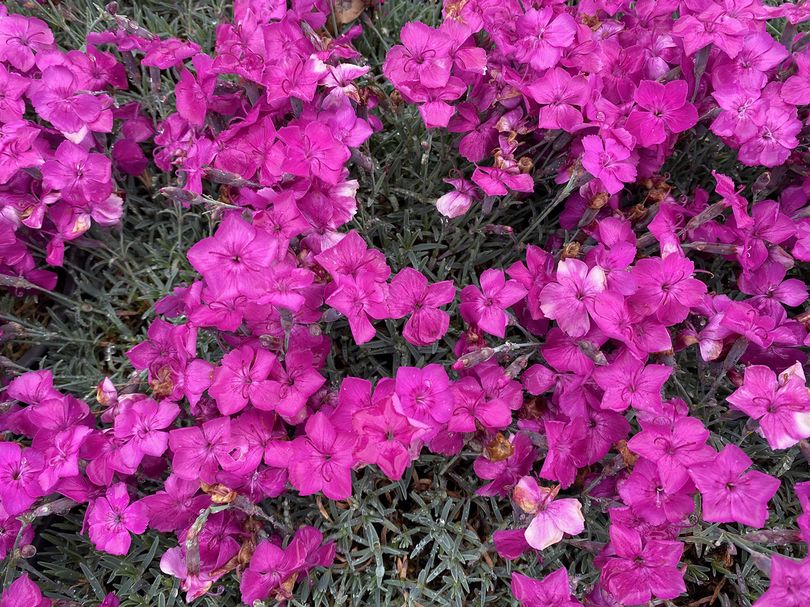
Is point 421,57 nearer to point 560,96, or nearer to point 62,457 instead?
point 560,96

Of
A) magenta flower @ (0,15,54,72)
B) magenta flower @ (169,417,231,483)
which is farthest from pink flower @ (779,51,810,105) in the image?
magenta flower @ (0,15,54,72)

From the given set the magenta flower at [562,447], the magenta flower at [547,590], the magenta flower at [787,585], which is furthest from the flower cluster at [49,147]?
the magenta flower at [787,585]

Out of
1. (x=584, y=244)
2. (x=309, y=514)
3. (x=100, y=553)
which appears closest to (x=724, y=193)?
(x=584, y=244)

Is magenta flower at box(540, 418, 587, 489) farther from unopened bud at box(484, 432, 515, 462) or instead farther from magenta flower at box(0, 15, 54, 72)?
magenta flower at box(0, 15, 54, 72)

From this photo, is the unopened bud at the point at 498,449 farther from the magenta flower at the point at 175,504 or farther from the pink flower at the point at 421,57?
the pink flower at the point at 421,57

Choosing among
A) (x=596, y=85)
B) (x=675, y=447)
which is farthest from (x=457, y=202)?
(x=675, y=447)

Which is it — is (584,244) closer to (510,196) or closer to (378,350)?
(510,196)
